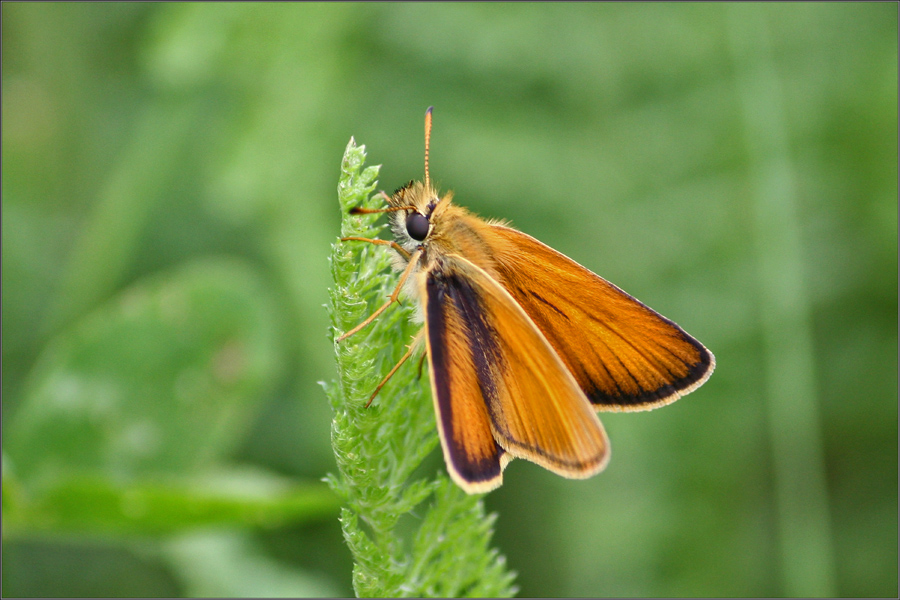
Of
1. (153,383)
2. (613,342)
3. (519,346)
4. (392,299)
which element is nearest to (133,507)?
(153,383)

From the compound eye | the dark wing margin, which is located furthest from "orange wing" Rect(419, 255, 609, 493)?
the compound eye

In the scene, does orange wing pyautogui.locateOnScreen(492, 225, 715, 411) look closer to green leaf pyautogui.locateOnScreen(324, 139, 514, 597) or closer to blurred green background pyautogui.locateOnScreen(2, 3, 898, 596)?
green leaf pyautogui.locateOnScreen(324, 139, 514, 597)

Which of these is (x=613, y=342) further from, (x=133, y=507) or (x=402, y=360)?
(x=133, y=507)

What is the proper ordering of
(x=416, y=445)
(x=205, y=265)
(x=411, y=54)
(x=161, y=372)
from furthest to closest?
(x=411, y=54) → (x=205, y=265) → (x=161, y=372) → (x=416, y=445)

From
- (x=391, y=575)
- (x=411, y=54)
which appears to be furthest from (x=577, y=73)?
(x=391, y=575)

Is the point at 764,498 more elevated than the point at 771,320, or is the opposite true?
the point at 771,320

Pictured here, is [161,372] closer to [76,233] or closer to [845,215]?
[76,233]

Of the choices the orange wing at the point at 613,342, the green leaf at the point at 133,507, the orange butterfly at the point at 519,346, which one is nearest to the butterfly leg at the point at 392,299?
the orange butterfly at the point at 519,346
